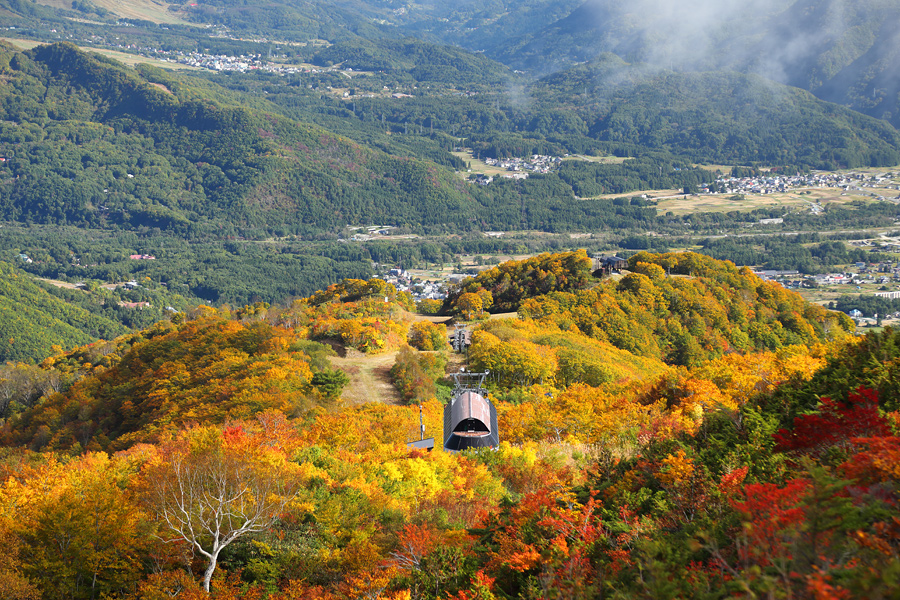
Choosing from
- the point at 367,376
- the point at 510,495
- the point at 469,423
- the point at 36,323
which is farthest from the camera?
the point at 36,323

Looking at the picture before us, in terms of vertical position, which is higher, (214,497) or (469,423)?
(214,497)

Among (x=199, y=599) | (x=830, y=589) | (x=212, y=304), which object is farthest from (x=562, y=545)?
(x=212, y=304)

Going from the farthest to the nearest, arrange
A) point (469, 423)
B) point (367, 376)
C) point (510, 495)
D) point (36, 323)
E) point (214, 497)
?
point (36, 323) → point (367, 376) → point (469, 423) → point (510, 495) → point (214, 497)

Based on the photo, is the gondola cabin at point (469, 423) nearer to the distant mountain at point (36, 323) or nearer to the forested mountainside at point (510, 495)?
the forested mountainside at point (510, 495)

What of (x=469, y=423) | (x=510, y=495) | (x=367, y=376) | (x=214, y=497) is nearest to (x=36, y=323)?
(x=367, y=376)

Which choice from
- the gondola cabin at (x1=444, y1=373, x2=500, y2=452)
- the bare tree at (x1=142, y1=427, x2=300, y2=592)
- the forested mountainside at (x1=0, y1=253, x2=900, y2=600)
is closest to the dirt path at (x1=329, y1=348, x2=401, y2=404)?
the forested mountainside at (x1=0, y1=253, x2=900, y2=600)

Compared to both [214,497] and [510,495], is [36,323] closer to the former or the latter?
[214,497]

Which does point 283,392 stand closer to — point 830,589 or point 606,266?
point 830,589

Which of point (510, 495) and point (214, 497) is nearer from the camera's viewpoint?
point (214, 497)
